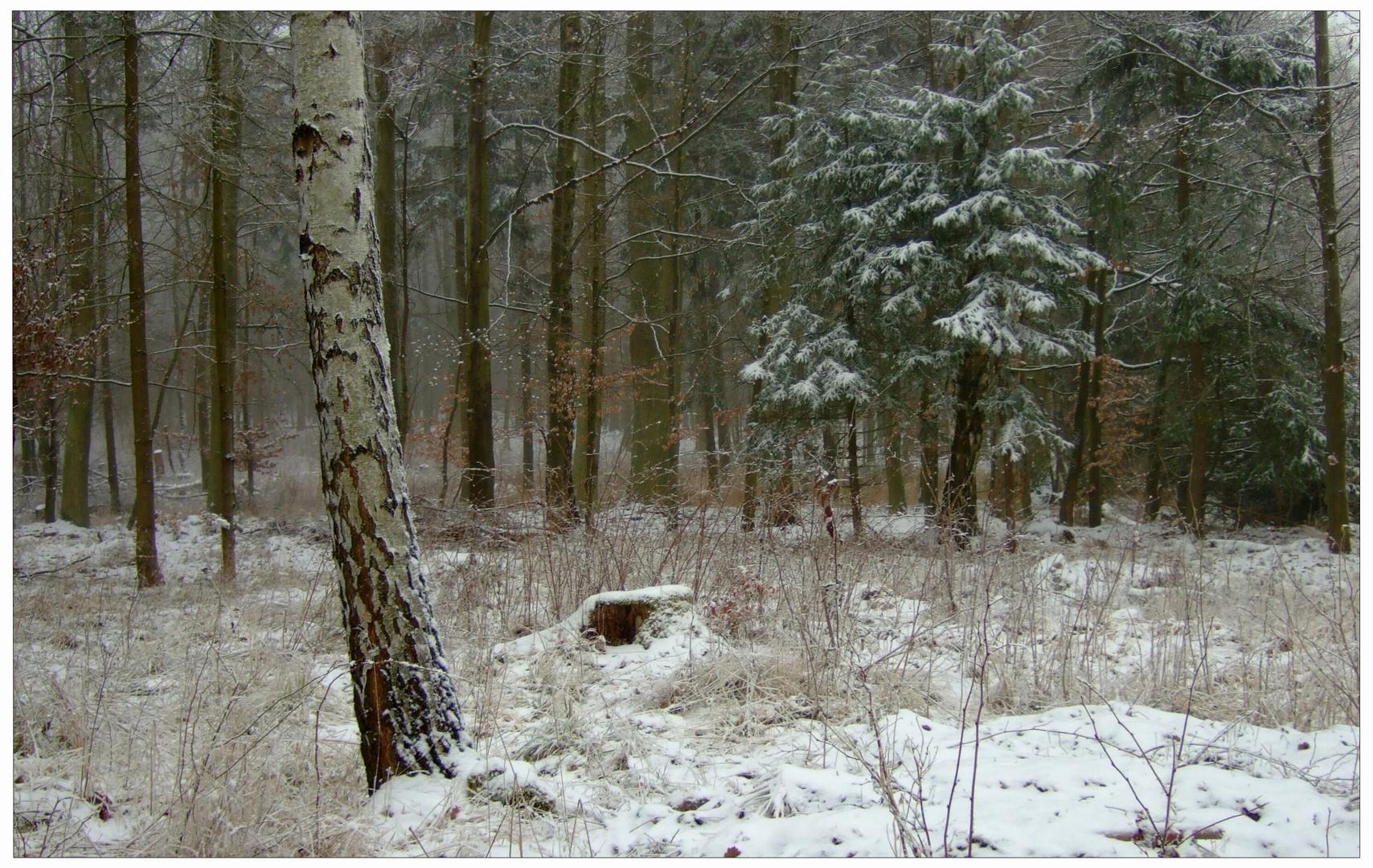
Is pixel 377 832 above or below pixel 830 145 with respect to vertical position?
below

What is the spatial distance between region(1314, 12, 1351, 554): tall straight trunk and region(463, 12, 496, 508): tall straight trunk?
29.5 feet

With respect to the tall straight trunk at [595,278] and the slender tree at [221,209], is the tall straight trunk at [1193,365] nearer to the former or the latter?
the tall straight trunk at [595,278]

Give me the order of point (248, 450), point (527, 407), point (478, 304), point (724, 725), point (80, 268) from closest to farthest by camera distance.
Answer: point (724, 725)
point (80, 268)
point (478, 304)
point (527, 407)
point (248, 450)

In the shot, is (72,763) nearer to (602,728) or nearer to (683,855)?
(602,728)

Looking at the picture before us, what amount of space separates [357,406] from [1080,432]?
12.4m

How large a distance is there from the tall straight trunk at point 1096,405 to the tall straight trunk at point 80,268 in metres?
12.5

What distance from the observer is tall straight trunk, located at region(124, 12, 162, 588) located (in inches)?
265

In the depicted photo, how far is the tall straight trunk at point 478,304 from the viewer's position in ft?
30.4

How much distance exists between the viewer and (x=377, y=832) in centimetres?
246

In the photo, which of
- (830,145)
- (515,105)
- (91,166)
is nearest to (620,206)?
(515,105)

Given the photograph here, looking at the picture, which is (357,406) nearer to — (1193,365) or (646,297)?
(646,297)

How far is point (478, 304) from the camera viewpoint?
31.1 feet

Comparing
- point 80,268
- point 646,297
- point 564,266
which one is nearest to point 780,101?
point 646,297

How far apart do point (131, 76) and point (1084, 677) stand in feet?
28.5
